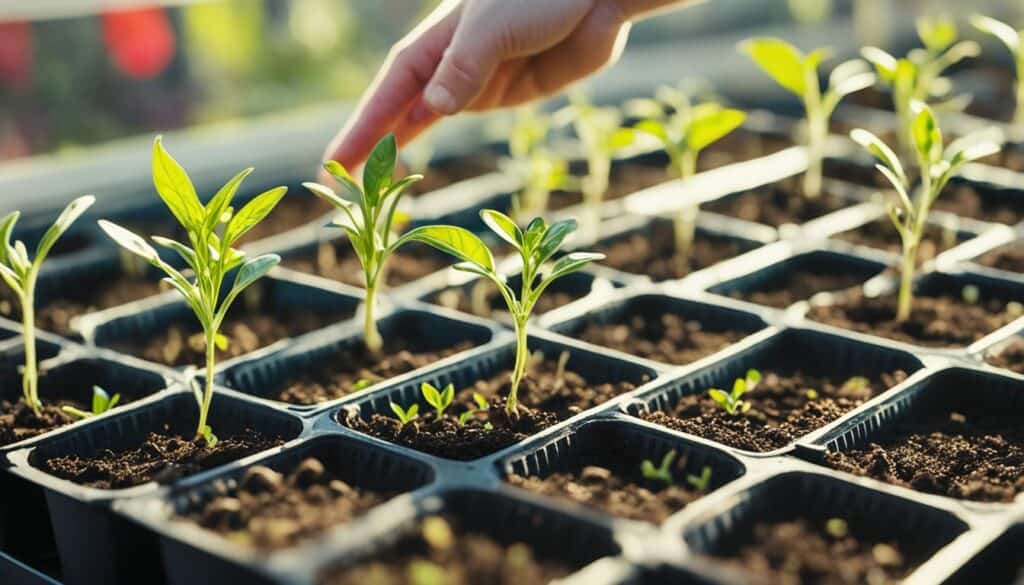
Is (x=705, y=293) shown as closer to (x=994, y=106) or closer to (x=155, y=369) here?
(x=155, y=369)

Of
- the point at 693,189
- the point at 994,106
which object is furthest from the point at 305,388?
the point at 994,106

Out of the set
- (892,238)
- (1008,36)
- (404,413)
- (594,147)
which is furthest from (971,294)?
(404,413)

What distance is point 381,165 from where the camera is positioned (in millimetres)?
1576

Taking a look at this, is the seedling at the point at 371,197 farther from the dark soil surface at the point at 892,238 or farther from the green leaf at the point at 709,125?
the dark soil surface at the point at 892,238

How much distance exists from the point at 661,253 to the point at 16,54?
7.76ft

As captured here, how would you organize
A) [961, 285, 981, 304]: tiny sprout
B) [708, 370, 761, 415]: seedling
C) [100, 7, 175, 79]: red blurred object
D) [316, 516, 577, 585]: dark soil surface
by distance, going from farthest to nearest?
1. [100, 7, 175, 79]: red blurred object
2. [961, 285, 981, 304]: tiny sprout
3. [708, 370, 761, 415]: seedling
4. [316, 516, 577, 585]: dark soil surface

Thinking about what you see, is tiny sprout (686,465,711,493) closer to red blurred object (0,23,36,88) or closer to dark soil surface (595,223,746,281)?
dark soil surface (595,223,746,281)

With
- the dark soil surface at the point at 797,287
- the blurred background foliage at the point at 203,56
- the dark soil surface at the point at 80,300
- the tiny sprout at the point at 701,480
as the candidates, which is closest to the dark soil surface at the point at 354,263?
the dark soil surface at the point at 80,300

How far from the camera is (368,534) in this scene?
1175 mm

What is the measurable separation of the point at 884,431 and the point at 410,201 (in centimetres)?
132

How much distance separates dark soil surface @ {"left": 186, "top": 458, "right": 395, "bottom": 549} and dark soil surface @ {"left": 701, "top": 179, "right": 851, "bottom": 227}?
134 centimetres

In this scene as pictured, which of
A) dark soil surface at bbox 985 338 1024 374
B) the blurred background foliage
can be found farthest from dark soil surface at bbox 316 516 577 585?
the blurred background foliage

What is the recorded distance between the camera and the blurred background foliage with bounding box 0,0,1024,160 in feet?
12.4

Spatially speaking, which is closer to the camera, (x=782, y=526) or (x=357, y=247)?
(x=782, y=526)
